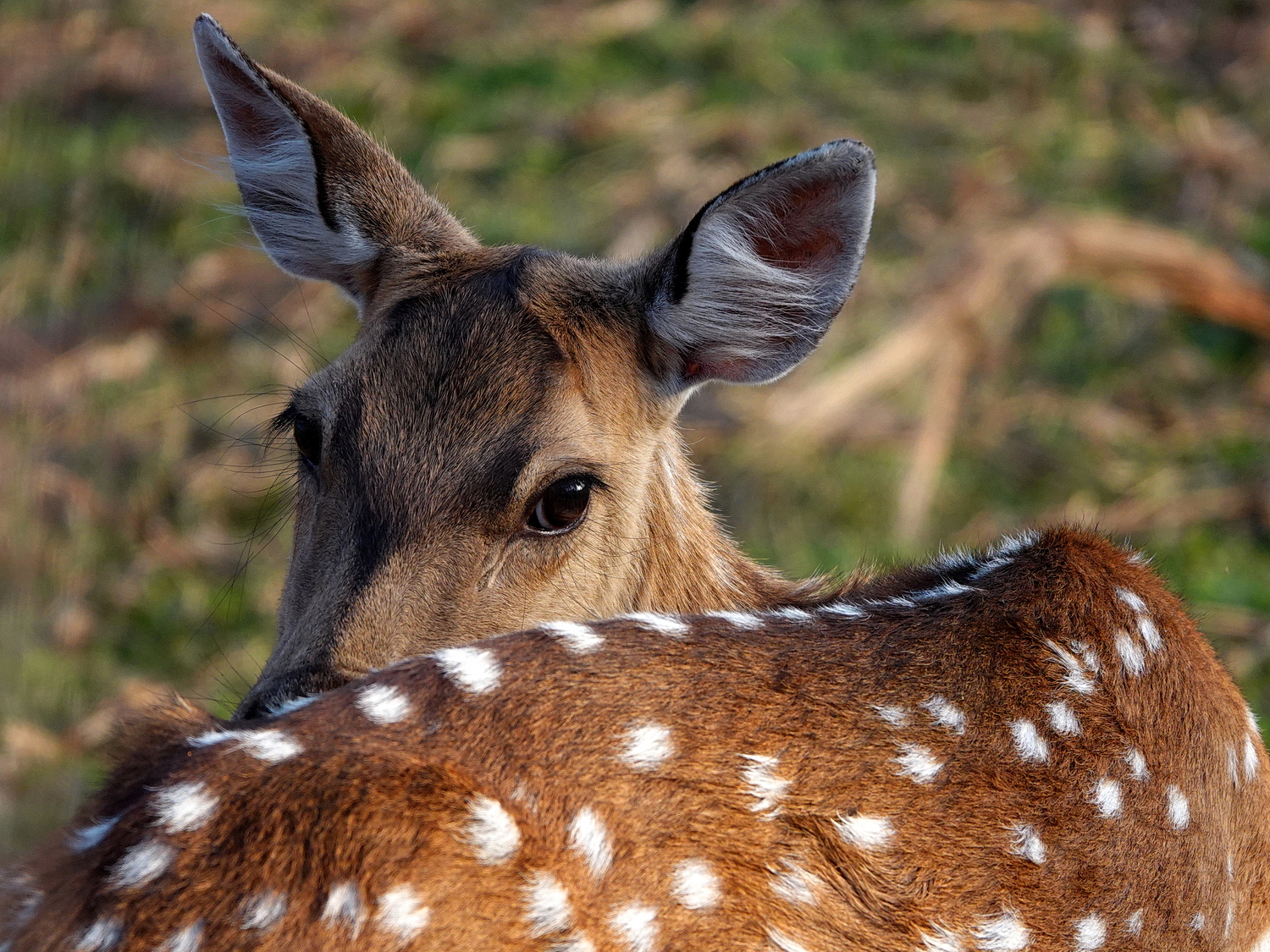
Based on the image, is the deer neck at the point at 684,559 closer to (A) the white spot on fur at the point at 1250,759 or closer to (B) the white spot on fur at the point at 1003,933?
(A) the white spot on fur at the point at 1250,759

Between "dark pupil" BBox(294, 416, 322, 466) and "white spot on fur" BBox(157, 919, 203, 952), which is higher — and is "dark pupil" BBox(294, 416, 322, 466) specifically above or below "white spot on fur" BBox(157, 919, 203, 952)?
below

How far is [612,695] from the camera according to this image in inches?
87.9

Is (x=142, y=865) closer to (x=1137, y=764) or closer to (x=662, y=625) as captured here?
(x=662, y=625)

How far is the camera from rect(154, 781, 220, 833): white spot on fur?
1.97 meters

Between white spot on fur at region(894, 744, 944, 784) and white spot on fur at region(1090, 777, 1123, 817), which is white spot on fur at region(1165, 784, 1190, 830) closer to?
white spot on fur at region(1090, 777, 1123, 817)

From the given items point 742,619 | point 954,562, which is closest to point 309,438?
point 742,619

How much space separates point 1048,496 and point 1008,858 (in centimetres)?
481

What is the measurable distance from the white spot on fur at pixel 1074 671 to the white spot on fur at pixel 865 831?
0.58 m

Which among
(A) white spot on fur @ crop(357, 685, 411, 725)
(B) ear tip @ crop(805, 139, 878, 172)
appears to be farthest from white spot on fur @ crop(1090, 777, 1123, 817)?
(B) ear tip @ crop(805, 139, 878, 172)

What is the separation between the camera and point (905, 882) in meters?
2.29

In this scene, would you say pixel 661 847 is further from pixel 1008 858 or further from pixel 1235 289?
pixel 1235 289

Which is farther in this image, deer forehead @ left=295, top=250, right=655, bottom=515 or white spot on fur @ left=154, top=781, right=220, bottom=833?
deer forehead @ left=295, top=250, right=655, bottom=515

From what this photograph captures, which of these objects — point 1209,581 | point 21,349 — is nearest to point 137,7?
point 21,349

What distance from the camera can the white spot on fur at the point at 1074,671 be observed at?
8.87 feet
